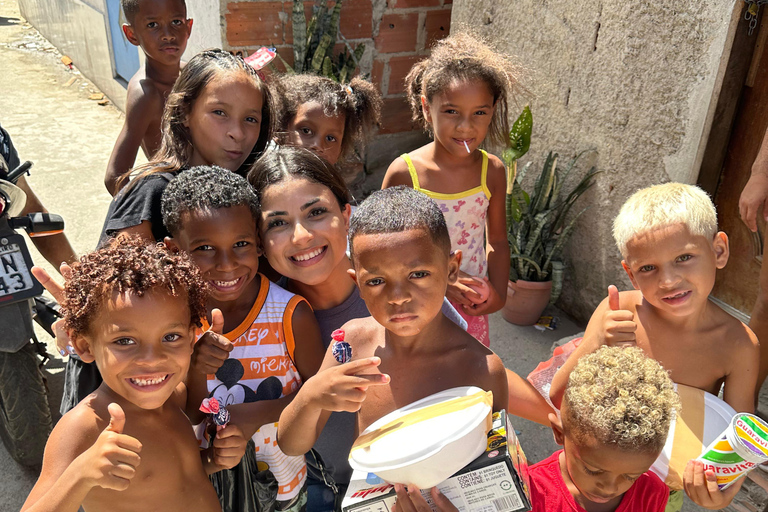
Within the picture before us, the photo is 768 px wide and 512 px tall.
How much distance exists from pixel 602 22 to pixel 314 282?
2.40 meters

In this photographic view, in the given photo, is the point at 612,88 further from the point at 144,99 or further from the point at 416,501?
the point at 416,501

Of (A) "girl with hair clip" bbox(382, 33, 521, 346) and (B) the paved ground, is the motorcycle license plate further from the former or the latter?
(A) "girl with hair clip" bbox(382, 33, 521, 346)

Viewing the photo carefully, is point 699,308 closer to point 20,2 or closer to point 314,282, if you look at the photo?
point 314,282

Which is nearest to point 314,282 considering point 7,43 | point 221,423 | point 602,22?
point 221,423

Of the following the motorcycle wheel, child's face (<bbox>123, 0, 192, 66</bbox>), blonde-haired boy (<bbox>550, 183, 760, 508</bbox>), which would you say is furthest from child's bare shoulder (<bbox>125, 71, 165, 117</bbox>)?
blonde-haired boy (<bbox>550, 183, 760, 508</bbox>)

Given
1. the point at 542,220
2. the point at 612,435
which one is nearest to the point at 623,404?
the point at 612,435

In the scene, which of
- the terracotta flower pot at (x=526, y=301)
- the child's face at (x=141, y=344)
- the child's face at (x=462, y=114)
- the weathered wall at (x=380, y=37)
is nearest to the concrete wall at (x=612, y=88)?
the terracotta flower pot at (x=526, y=301)

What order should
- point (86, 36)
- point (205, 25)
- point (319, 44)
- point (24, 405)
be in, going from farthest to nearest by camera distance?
point (86, 36), point (205, 25), point (319, 44), point (24, 405)

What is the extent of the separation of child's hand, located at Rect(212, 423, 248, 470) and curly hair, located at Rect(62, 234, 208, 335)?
365 millimetres

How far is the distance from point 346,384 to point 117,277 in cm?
60

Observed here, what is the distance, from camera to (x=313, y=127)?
2.70 meters

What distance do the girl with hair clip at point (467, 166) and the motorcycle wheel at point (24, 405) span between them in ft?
5.58

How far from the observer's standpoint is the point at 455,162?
2748mm

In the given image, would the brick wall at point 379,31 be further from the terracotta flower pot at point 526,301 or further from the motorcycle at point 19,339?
the motorcycle at point 19,339
